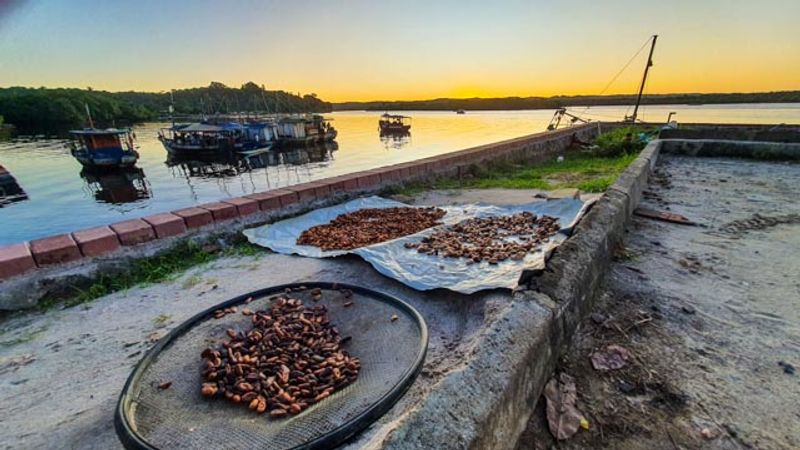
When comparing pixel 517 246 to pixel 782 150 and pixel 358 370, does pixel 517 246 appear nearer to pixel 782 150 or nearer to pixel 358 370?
pixel 358 370

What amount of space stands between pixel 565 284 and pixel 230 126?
33.2 m

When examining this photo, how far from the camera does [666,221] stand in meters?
3.05

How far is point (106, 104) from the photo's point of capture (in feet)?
214

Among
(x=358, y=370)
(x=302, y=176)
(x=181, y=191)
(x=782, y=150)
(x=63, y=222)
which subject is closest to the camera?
(x=358, y=370)

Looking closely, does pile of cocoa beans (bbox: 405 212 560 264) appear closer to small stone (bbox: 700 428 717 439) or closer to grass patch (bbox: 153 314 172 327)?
small stone (bbox: 700 428 717 439)

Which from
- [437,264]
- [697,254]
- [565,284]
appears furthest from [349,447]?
[697,254]

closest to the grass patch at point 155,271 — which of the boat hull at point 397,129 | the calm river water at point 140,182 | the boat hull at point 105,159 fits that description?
the calm river water at point 140,182

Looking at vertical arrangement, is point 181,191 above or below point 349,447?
below

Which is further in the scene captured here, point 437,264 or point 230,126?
point 230,126

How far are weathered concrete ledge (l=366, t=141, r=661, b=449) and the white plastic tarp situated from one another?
187mm

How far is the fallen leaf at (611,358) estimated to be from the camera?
1.43 metres

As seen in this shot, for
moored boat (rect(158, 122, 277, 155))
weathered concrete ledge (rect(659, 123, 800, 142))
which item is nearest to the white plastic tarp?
weathered concrete ledge (rect(659, 123, 800, 142))

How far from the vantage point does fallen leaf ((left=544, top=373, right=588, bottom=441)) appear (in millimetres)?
1138

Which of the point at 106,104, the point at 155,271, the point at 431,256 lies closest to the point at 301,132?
the point at 155,271
